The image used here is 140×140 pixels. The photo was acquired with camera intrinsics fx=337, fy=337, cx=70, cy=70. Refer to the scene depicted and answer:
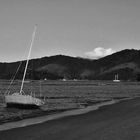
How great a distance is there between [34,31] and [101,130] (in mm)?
45578

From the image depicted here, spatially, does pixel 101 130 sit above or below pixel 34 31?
below

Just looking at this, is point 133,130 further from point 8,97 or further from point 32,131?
point 8,97

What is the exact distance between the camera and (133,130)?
115 feet

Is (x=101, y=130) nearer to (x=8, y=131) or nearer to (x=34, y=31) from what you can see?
(x=8, y=131)

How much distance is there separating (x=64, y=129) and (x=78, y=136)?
17.7ft

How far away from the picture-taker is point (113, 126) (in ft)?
127

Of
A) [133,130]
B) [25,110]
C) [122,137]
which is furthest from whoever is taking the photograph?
[25,110]

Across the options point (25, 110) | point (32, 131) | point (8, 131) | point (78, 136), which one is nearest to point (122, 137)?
point (78, 136)

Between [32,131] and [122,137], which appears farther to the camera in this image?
[32,131]

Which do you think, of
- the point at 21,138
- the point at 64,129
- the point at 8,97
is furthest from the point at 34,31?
the point at 21,138

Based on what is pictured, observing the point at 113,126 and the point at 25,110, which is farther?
the point at 25,110

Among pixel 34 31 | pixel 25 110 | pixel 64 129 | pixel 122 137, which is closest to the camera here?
pixel 122 137

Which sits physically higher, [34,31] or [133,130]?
[34,31]

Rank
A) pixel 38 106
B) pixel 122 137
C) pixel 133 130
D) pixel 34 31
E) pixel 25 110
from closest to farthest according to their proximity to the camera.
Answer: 1. pixel 122 137
2. pixel 133 130
3. pixel 25 110
4. pixel 38 106
5. pixel 34 31
